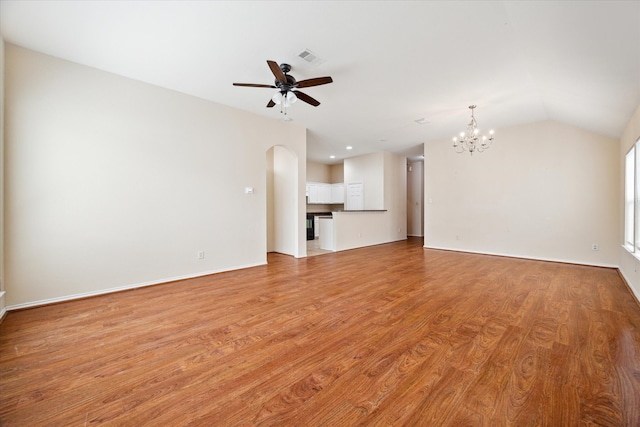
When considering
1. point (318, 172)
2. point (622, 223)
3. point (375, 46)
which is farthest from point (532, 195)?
point (318, 172)

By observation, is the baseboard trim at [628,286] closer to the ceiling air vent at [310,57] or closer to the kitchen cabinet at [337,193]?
the ceiling air vent at [310,57]

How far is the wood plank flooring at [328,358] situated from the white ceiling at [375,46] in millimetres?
2570

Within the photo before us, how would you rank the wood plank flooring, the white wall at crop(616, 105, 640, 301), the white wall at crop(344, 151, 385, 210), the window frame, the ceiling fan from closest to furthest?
the wood plank flooring
the ceiling fan
the white wall at crop(616, 105, 640, 301)
the window frame
the white wall at crop(344, 151, 385, 210)

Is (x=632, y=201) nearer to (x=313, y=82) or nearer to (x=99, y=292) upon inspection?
(x=313, y=82)

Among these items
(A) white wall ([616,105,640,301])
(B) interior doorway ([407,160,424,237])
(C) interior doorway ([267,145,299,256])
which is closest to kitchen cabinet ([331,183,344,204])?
(B) interior doorway ([407,160,424,237])

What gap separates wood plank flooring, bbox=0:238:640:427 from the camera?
1.39m

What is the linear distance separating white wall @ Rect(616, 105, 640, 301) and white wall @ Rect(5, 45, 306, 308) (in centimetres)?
562

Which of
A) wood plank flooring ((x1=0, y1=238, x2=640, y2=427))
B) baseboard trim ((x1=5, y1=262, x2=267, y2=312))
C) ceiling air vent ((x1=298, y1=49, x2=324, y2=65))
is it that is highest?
ceiling air vent ((x1=298, y1=49, x2=324, y2=65))

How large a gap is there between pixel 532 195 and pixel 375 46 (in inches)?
196

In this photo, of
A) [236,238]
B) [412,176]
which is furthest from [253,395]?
[412,176]

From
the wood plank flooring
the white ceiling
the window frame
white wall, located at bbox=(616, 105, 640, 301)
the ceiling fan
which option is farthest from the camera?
the window frame

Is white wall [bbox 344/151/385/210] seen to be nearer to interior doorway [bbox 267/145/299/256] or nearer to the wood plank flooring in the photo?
interior doorway [bbox 267/145/299/256]

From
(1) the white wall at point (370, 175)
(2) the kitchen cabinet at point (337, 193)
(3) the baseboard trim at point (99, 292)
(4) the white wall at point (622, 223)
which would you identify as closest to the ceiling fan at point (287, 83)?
(3) the baseboard trim at point (99, 292)

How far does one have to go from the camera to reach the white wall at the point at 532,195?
471 cm
